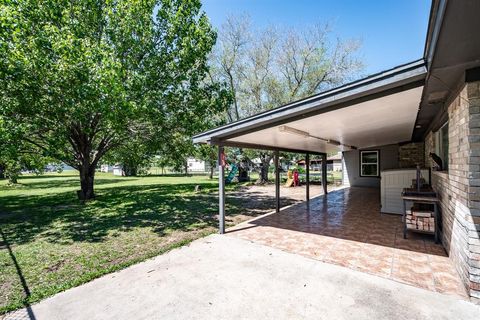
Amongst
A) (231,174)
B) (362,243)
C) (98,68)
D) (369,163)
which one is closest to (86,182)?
(98,68)

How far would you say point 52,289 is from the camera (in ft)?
11.0

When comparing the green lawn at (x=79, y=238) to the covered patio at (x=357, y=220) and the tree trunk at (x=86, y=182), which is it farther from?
the covered patio at (x=357, y=220)

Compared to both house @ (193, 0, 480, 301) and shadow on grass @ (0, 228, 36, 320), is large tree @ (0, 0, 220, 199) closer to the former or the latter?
shadow on grass @ (0, 228, 36, 320)

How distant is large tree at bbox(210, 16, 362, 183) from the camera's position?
16906 millimetres

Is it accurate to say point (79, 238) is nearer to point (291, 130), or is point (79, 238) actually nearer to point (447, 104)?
point (291, 130)

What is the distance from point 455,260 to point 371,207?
17.0 ft

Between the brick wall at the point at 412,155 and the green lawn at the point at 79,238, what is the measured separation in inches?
255

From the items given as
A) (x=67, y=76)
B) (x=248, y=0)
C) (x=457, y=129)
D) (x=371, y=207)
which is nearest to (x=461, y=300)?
(x=457, y=129)

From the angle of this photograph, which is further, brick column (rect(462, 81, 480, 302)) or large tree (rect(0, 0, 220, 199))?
large tree (rect(0, 0, 220, 199))

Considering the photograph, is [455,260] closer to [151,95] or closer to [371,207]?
[371,207]

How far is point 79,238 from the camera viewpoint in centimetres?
571

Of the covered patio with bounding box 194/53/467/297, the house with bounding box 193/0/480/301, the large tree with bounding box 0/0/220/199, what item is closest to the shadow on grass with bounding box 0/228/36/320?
the large tree with bounding box 0/0/220/199

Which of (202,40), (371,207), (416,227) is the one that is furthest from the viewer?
(202,40)

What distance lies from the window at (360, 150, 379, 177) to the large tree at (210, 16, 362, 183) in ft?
18.6
